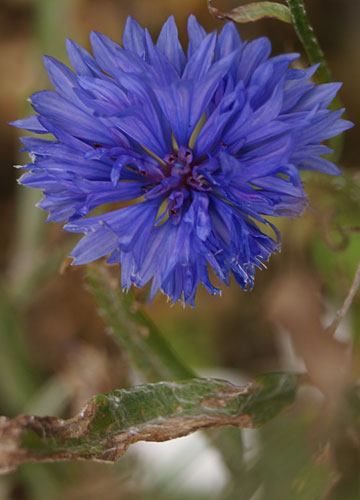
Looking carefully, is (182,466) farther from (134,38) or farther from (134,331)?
(134,38)

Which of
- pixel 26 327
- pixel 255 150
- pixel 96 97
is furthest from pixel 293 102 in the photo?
pixel 26 327

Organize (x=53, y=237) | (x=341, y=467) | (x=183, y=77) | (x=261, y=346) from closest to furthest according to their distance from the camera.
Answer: (x=183, y=77), (x=341, y=467), (x=53, y=237), (x=261, y=346)

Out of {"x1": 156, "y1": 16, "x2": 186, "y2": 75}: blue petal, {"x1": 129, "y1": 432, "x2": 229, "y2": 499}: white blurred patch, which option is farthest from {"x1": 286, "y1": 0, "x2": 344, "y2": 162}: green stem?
{"x1": 129, "y1": 432, "x2": 229, "y2": 499}: white blurred patch

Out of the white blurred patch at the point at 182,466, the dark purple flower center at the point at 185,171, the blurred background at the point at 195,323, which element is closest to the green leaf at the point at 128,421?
the blurred background at the point at 195,323

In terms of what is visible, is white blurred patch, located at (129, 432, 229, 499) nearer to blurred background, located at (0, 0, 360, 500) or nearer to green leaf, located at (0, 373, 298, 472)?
blurred background, located at (0, 0, 360, 500)

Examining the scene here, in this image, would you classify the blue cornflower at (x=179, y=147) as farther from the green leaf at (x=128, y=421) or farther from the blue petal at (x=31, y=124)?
the green leaf at (x=128, y=421)

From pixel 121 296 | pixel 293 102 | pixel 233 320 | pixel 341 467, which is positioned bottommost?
pixel 341 467

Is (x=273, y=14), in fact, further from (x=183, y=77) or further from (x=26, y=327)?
(x=26, y=327)

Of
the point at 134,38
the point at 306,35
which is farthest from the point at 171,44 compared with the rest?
the point at 306,35
